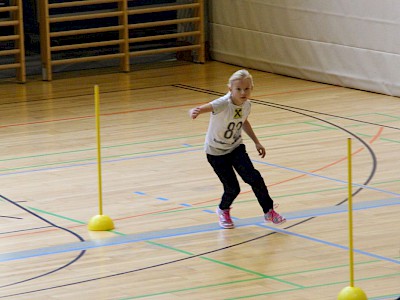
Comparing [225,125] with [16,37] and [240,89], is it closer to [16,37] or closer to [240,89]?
[240,89]

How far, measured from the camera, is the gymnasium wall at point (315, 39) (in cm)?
1125

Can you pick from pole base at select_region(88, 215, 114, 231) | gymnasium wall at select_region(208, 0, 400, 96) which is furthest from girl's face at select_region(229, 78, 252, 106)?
gymnasium wall at select_region(208, 0, 400, 96)

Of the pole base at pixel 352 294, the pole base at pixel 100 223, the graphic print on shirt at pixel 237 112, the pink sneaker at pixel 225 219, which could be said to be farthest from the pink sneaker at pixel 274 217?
the pole base at pixel 352 294

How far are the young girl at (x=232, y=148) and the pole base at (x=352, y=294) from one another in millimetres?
1542

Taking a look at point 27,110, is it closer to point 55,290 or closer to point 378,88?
point 378,88

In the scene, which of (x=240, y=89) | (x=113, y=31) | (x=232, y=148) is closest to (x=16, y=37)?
(x=113, y=31)

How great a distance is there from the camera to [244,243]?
20.8ft

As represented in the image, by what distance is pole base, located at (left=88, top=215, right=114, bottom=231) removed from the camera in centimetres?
670

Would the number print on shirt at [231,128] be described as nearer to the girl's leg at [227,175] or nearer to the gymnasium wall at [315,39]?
the girl's leg at [227,175]

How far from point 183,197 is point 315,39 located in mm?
5136

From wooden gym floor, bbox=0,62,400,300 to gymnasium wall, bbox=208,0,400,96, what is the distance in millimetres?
259

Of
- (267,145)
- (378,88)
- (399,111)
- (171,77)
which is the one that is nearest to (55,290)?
→ (267,145)

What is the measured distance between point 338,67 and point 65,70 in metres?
3.56

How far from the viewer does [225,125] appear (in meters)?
6.55
